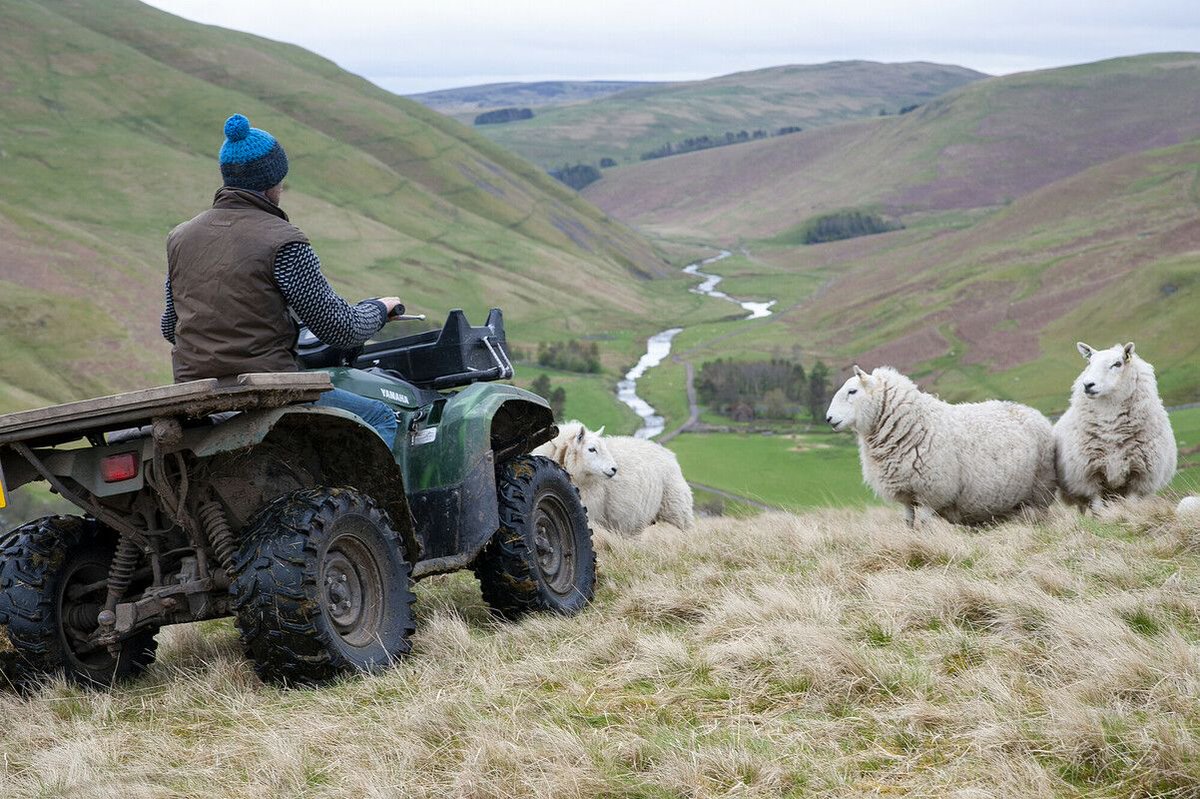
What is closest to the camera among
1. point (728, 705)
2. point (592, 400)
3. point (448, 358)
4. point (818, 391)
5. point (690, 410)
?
point (728, 705)

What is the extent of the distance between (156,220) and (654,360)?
5790 cm

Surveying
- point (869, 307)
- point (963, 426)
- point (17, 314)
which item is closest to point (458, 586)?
point (963, 426)

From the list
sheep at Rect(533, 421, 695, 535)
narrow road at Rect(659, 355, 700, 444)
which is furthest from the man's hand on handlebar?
narrow road at Rect(659, 355, 700, 444)

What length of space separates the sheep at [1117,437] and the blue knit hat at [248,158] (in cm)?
896

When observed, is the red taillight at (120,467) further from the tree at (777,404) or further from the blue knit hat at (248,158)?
the tree at (777,404)

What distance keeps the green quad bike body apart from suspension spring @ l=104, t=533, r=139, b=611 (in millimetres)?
11

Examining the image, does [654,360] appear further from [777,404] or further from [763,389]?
[777,404]

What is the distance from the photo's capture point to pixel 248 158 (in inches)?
260

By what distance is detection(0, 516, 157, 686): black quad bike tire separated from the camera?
6656mm

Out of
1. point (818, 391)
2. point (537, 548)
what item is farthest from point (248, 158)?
point (818, 391)

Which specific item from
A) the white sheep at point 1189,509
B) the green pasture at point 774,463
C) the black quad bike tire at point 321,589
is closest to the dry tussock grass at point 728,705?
the black quad bike tire at point 321,589

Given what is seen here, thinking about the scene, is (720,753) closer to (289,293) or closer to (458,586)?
(289,293)

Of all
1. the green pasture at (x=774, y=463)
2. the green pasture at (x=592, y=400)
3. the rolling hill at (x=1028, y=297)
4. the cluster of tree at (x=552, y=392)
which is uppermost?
the rolling hill at (x=1028, y=297)

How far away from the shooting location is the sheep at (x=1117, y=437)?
1205 cm
